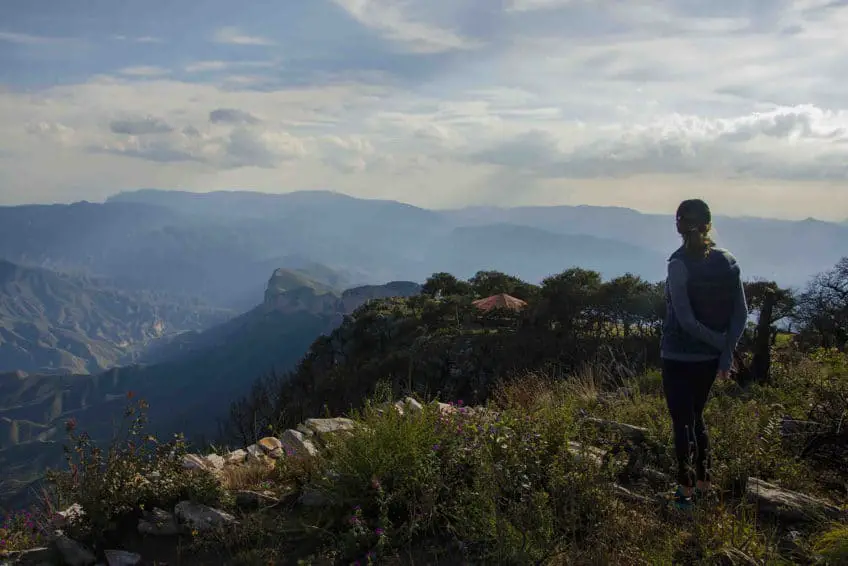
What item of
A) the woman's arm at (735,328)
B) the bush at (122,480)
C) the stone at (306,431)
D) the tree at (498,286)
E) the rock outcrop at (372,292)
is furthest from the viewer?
the rock outcrop at (372,292)

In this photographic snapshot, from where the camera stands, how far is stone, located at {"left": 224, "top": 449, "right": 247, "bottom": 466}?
17.6ft

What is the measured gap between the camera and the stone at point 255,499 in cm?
433

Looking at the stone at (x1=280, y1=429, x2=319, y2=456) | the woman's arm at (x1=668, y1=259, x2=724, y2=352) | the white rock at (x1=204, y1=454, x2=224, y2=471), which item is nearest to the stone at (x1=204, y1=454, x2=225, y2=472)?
the white rock at (x1=204, y1=454, x2=224, y2=471)

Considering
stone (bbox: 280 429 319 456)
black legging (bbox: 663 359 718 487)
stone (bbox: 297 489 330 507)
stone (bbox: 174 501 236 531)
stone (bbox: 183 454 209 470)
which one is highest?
black legging (bbox: 663 359 718 487)

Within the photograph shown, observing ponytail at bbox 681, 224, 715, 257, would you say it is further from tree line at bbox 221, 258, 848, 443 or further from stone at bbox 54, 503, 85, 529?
tree line at bbox 221, 258, 848, 443

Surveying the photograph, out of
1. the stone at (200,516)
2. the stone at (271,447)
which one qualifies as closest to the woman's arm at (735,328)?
the stone at (200,516)

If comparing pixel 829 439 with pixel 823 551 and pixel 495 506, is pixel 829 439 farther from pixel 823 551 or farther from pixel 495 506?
pixel 495 506

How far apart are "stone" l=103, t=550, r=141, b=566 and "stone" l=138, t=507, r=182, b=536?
8.6 inches

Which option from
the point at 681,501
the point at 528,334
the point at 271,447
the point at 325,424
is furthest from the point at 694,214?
the point at 528,334

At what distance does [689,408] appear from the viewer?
12.8 feet

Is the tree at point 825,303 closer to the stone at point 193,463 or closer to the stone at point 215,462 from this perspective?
the stone at point 215,462

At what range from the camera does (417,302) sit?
38406mm

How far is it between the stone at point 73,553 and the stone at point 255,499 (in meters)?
1.00

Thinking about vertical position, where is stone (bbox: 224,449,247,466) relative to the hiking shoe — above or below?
below
